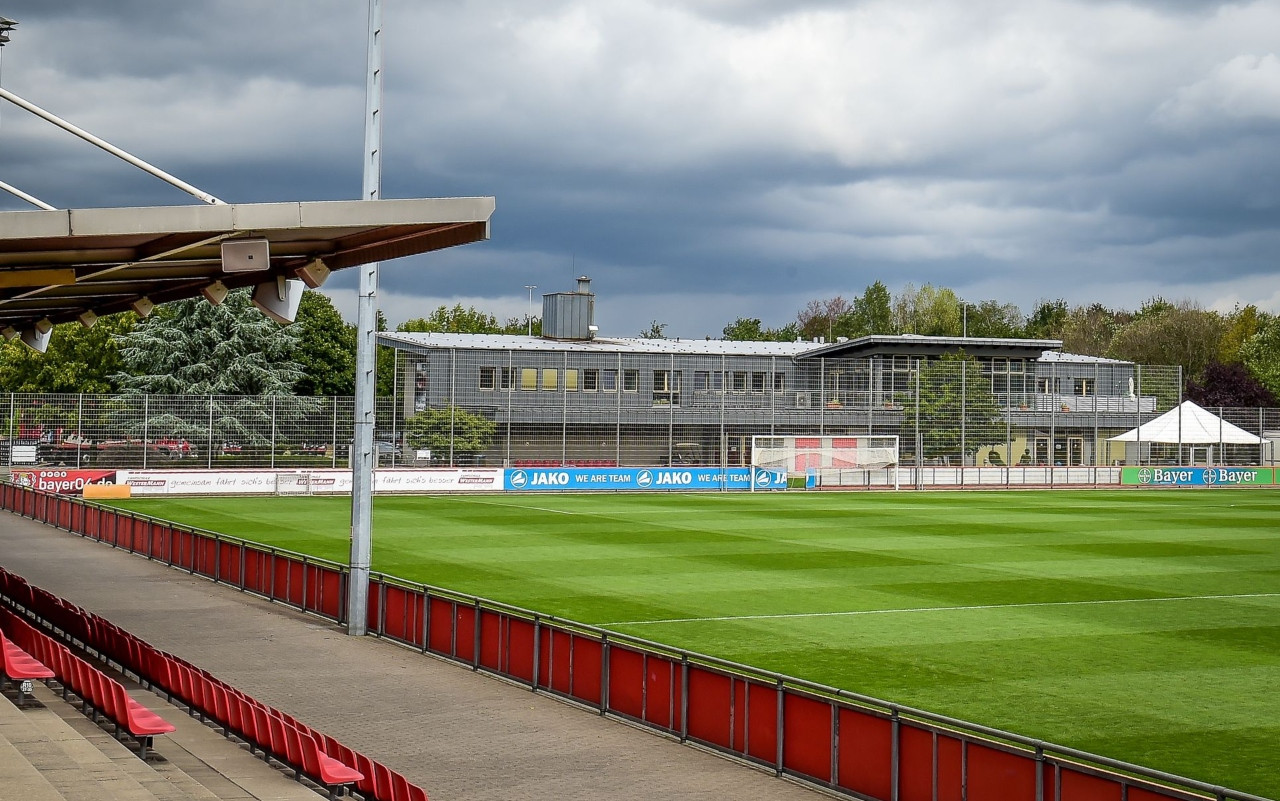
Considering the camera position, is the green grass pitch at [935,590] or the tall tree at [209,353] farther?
the tall tree at [209,353]

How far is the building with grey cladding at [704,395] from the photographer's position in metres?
75.2

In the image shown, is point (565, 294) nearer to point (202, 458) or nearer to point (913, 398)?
point (913, 398)

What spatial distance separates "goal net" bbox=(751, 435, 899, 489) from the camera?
7069 cm

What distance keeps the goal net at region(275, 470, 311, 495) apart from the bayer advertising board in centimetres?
928

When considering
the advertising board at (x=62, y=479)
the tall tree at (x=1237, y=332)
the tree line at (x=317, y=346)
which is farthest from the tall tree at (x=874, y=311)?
the advertising board at (x=62, y=479)

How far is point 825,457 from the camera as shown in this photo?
7188cm

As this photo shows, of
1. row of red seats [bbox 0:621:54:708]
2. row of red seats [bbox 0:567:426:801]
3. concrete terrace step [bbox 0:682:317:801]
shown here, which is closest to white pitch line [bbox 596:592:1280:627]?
Result: row of red seats [bbox 0:567:426:801]

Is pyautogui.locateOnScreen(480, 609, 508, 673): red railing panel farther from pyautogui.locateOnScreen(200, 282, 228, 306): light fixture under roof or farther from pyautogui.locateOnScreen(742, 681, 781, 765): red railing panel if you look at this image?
pyautogui.locateOnScreen(200, 282, 228, 306): light fixture under roof

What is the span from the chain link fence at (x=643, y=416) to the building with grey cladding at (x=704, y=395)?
124 millimetres

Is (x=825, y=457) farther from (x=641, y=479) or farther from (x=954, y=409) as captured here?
(x=954, y=409)

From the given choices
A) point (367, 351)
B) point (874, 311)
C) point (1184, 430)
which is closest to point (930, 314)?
point (874, 311)

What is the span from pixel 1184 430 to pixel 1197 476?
3.65 m

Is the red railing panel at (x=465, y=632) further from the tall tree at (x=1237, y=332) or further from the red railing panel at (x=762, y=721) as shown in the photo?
the tall tree at (x=1237, y=332)

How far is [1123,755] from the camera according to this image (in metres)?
16.6
